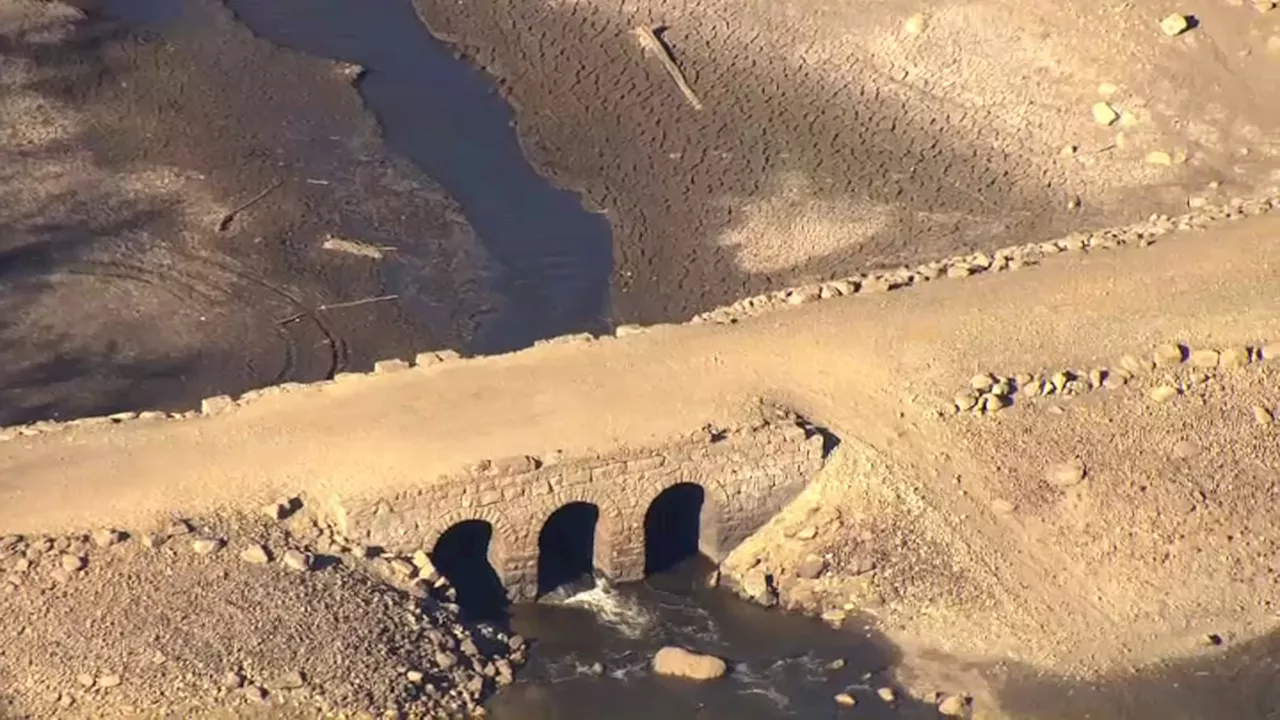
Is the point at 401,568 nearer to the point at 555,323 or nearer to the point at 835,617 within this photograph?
the point at 835,617

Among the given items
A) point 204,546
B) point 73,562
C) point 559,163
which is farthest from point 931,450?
point 559,163

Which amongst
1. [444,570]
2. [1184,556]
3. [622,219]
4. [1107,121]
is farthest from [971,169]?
[444,570]

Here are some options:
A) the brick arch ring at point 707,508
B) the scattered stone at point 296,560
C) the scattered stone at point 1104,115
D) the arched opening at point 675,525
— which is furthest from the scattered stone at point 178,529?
the scattered stone at point 1104,115

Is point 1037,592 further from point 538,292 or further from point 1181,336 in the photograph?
point 538,292

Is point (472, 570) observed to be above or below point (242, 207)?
below

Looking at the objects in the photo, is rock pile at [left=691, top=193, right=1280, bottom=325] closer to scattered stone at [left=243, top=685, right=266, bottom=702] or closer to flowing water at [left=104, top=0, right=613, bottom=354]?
flowing water at [left=104, top=0, right=613, bottom=354]

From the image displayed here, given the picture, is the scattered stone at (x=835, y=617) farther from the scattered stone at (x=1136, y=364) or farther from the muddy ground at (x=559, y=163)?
the muddy ground at (x=559, y=163)

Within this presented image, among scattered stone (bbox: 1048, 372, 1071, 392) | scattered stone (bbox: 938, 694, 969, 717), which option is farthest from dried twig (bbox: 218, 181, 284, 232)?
scattered stone (bbox: 938, 694, 969, 717)
